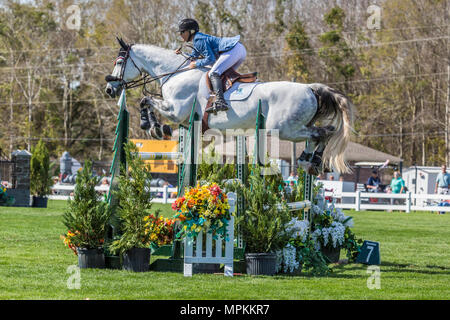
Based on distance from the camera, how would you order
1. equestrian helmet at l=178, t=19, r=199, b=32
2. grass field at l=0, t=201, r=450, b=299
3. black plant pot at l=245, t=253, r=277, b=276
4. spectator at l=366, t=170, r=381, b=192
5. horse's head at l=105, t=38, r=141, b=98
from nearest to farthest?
grass field at l=0, t=201, r=450, b=299 < black plant pot at l=245, t=253, r=277, b=276 < equestrian helmet at l=178, t=19, r=199, b=32 < horse's head at l=105, t=38, r=141, b=98 < spectator at l=366, t=170, r=381, b=192

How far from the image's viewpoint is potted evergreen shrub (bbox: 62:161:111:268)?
775 centimetres

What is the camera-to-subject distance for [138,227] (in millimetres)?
7672

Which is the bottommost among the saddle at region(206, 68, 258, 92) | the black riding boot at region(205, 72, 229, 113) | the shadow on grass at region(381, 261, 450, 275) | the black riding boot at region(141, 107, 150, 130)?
the shadow on grass at region(381, 261, 450, 275)

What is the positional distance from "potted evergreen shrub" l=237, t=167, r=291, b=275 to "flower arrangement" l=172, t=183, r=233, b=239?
0.34m

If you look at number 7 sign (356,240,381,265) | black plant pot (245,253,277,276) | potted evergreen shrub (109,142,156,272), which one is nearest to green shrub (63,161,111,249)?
potted evergreen shrub (109,142,156,272)

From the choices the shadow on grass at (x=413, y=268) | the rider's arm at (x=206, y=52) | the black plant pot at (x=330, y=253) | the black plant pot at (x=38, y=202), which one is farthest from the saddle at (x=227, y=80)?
the black plant pot at (x=38, y=202)

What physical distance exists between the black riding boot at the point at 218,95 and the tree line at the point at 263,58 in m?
28.5

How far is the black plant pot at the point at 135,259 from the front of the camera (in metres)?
7.70

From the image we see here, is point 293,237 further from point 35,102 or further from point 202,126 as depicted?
point 35,102

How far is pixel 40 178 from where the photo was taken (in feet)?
68.5

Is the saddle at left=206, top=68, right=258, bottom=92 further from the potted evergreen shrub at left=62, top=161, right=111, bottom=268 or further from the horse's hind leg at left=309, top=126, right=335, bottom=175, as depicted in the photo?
the potted evergreen shrub at left=62, top=161, right=111, bottom=268

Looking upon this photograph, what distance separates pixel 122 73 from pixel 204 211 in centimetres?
314

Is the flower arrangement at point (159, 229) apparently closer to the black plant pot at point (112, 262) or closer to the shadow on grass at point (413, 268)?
the black plant pot at point (112, 262)
